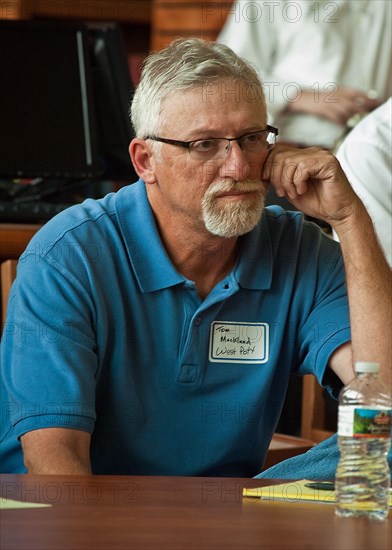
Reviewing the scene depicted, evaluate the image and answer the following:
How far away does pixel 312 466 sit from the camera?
4.75 feet

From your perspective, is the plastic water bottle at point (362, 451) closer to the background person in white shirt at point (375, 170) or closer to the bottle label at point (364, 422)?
the bottle label at point (364, 422)

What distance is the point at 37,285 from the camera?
157cm

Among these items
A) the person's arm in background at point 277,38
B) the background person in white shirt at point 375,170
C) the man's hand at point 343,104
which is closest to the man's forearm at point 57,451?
the background person in white shirt at point 375,170

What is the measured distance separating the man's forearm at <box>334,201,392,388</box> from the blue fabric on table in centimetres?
18

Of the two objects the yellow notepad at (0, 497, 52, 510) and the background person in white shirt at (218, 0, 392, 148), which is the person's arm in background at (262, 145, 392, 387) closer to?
the yellow notepad at (0, 497, 52, 510)

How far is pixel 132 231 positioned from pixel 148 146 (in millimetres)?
158

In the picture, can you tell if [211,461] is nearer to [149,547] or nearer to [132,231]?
[132,231]

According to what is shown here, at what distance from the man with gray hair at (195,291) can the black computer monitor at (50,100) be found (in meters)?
0.85

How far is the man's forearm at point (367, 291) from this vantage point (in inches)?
64.4

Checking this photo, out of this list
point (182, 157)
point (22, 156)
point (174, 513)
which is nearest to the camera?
point (174, 513)

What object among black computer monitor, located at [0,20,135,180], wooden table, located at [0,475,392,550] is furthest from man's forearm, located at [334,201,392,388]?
black computer monitor, located at [0,20,135,180]

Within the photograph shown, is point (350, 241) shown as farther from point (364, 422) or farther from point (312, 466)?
point (364, 422)

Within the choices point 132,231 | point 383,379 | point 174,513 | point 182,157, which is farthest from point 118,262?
point 174,513

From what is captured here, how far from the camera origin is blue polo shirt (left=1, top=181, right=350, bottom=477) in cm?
154
